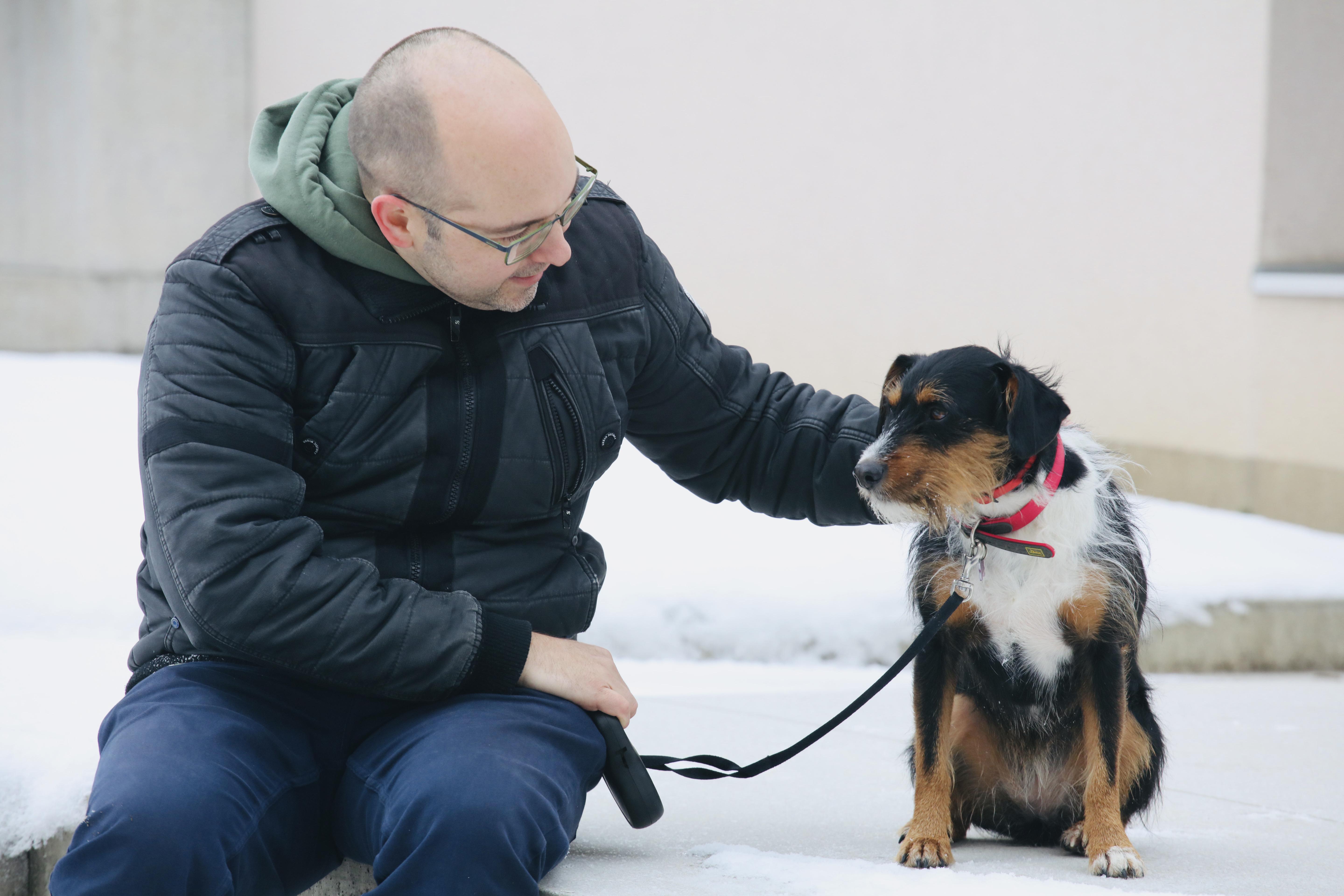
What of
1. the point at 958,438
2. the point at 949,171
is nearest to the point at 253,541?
the point at 958,438

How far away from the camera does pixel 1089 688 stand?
231 centimetres

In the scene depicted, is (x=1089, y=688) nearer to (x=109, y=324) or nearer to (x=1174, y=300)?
(x=1174, y=300)

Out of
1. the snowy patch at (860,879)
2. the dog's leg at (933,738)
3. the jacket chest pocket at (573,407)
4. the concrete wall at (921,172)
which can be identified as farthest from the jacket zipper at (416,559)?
the concrete wall at (921,172)

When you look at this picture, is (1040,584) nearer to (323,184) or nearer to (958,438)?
(958,438)

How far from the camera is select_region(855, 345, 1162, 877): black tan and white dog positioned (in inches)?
89.2

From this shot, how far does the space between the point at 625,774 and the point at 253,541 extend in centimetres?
77

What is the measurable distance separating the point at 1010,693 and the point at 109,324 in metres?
7.33

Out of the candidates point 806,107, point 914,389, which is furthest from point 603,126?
point 914,389

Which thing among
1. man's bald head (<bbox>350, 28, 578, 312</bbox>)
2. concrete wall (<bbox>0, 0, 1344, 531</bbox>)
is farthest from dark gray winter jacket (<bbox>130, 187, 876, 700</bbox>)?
concrete wall (<bbox>0, 0, 1344, 531</bbox>)

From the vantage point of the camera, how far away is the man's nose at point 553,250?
82.7 inches

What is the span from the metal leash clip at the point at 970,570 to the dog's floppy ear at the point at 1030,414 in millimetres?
189

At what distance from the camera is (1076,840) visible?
2.43 meters

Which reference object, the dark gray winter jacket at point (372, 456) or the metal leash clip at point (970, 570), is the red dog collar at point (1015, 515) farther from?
the dark gray winter jacket at point (372, 456)

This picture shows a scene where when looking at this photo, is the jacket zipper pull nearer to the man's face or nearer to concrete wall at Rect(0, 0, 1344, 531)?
the man's face
